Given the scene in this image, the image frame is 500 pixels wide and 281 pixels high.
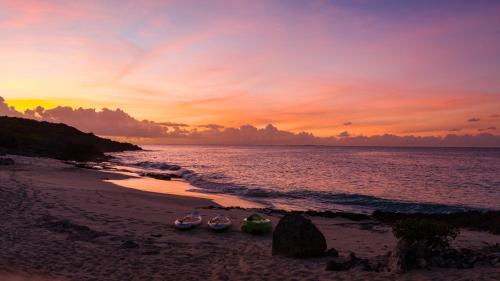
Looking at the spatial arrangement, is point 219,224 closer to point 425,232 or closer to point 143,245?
point 143,245

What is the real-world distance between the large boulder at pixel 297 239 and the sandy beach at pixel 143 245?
0.35m

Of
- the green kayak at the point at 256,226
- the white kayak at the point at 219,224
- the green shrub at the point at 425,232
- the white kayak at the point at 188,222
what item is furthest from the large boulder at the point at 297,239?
the white kayak at the point at 188,222

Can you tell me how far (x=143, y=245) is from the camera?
1527 centimetres

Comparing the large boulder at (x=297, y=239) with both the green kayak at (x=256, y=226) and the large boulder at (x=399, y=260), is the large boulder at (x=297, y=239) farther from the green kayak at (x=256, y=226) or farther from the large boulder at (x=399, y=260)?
the green kayak at (x=256, y=226)

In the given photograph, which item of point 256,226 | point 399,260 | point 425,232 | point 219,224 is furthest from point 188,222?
point 425,232

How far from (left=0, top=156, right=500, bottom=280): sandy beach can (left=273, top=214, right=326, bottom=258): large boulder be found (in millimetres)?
349

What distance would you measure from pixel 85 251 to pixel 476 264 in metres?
12.4

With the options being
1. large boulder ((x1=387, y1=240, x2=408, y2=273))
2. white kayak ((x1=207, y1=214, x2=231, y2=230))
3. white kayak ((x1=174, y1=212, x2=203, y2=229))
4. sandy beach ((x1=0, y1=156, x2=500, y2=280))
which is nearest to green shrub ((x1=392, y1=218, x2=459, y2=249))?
large boulder ((x1=387, y1=240, x2=408, y2=273))

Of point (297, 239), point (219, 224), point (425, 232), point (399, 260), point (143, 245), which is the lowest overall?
point (143, 245)

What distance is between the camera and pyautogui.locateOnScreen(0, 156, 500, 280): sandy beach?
37.9 feet

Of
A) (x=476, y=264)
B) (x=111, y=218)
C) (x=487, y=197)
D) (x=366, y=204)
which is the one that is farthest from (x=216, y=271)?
(x=487, y=197)

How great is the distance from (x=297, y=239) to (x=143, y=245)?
5857 millimetres

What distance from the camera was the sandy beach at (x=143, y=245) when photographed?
11547 mm

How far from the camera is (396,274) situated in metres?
11.2
